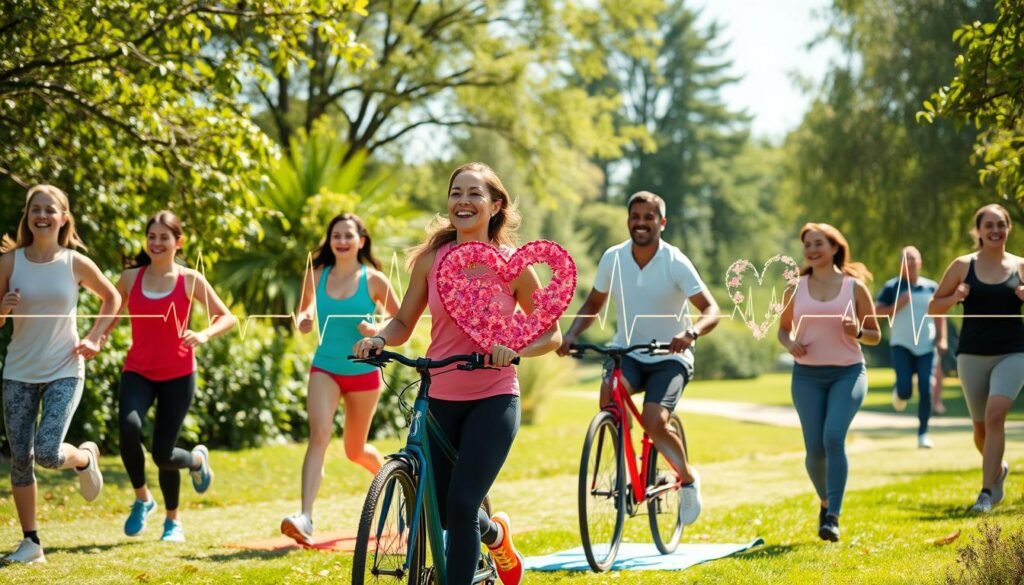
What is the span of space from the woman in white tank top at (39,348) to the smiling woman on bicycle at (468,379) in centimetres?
301

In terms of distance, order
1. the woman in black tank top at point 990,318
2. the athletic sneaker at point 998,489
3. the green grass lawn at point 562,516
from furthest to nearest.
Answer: the athletic sneaker at point 998,489, the woman in black tank top at point 990,318, the green grass lawn at point 562,516

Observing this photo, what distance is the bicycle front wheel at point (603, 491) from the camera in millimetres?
7469

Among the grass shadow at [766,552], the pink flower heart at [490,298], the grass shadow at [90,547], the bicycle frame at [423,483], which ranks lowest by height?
the grass shadow at [90,547]

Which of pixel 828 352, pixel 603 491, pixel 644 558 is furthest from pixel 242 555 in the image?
pixel 828 352

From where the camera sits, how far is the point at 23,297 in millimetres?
7668

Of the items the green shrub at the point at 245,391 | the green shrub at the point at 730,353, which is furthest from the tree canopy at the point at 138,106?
the green shrub at the point at 730,353

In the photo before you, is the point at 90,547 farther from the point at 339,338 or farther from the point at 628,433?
the point at 628,433

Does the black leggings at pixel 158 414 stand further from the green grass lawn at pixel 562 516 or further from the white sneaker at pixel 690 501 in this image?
the white sneaker at pixel 690 501

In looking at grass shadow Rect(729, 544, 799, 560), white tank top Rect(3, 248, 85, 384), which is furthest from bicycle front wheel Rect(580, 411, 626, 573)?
white tank top Rect(3, 248, 85, 384)

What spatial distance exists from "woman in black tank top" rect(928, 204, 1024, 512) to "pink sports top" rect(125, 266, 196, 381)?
17.7ft

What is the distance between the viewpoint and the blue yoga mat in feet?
25.2

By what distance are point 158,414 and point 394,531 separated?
3.94m

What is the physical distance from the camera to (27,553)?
770cm

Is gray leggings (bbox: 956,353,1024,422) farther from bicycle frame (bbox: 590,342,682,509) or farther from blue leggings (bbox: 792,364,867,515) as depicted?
bicycle frame (bbox: 590,342,682,509)
